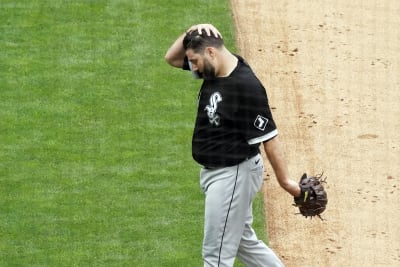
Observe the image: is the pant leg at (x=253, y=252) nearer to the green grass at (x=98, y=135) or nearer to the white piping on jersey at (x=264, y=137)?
the white piping on jersey at (x=264, y=137)

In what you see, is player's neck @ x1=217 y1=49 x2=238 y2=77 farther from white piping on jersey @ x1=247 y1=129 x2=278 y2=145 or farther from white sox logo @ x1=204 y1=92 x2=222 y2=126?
white piping on jersey @ x1=247 y1=129 x2=278 y2=145

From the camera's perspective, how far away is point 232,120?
6.11 metres

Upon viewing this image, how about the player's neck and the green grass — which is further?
the green grass

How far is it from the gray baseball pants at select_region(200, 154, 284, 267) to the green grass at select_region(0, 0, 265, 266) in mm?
1041

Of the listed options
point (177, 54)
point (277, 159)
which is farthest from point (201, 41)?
point (277, 159)

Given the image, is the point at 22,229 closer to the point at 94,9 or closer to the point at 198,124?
the point at 198,124

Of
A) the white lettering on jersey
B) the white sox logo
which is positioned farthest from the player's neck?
the white lettering on jersey

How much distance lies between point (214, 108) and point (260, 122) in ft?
0.89

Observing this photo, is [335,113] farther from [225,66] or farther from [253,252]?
[225,66]

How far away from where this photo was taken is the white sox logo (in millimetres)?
6117

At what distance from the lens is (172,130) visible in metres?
9.02

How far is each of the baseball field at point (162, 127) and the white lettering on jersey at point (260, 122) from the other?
1.62m

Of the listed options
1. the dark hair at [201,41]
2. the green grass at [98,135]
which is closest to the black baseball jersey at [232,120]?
the dark hair at [201,41]

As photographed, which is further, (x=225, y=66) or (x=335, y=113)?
(x=335, y=113)
